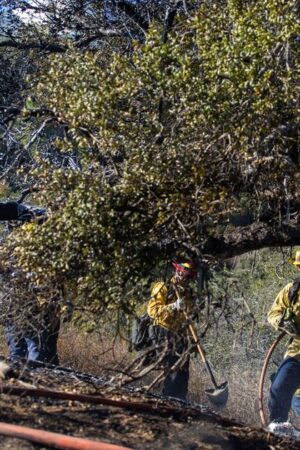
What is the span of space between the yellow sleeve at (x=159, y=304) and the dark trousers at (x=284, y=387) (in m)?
2.05

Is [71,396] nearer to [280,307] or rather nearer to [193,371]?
[280,307]

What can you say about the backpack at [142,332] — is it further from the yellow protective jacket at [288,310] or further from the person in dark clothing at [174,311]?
the yellow protective jacket at [288,310]

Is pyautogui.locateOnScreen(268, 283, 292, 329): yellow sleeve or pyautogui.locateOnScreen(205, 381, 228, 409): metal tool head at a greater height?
pyautogui.locateOnScreen(268, 283, 292, 329): yellow sleeve

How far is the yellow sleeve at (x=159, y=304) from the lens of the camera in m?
6.05

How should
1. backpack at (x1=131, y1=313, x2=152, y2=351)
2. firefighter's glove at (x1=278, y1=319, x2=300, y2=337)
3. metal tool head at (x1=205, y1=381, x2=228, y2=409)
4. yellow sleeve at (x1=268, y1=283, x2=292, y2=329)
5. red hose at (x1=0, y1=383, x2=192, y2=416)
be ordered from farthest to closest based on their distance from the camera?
metal tool head at (x1=205, y1=381, x2=228, y2=409) < yellow sleeve at (x1=268, y1=283, x2=292, y2=329) < firefighter's glove at (x1=278, y1=319, x2=300, y2=337) < backpack at (x1=131, y1=313, x2=152, y2=351) < red hose at (x1=0, y1=383, x2=192, y2=416)

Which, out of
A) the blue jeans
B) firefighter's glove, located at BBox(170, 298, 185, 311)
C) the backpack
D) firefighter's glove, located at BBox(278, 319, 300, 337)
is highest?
firefighter's glove, located at BBox(170, 298, 185, 311)

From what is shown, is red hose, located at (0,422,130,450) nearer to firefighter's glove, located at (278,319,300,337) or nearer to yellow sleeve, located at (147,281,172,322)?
yellow sleeve, located at (147,281,172,322)

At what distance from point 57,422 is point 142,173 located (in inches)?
66.7

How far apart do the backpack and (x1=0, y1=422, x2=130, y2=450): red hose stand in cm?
159

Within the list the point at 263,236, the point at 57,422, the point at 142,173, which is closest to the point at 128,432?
the point at 57,422

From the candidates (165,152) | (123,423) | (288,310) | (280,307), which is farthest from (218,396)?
(165,152)

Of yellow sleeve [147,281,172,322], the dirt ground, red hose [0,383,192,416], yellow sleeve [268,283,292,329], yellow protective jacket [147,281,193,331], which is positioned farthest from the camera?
yellow sleeve [268,283,292,329]

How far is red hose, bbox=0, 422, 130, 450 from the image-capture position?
4.53 m

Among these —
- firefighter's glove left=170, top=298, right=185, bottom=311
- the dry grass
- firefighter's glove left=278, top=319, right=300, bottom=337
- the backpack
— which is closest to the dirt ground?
the backpack
